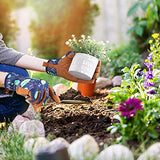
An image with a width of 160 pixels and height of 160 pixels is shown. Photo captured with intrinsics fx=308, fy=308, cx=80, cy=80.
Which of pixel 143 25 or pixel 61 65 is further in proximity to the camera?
pixel 143 25

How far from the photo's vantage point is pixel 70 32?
6.59 m

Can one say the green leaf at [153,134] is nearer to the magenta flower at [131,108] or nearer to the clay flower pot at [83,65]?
the magenta flower at [131,108]

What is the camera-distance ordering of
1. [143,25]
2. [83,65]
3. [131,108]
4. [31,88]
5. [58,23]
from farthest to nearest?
[58,23], [143,25], [83,65], [31,88], [131,108]

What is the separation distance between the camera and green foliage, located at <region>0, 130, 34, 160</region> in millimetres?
1561

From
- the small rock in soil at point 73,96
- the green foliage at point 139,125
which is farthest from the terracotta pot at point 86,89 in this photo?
the green foliage at point 139,125

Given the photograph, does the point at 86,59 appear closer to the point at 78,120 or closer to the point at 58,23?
the point at 78,120

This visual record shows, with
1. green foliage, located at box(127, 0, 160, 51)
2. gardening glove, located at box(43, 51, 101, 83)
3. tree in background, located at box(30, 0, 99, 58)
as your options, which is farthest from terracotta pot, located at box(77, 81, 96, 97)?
tree in background, located at box(30, 0, 99, 58)

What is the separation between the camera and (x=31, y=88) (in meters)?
1.97

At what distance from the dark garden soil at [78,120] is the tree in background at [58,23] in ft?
13.3

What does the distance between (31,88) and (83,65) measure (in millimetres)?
478

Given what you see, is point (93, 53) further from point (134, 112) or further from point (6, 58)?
point (134, 112)

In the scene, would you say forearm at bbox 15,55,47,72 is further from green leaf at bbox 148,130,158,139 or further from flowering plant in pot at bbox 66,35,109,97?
green leaf at bbox 148,130,158,139

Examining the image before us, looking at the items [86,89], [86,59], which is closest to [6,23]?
[86,89]

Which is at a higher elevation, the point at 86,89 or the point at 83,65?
the point at 83,65
